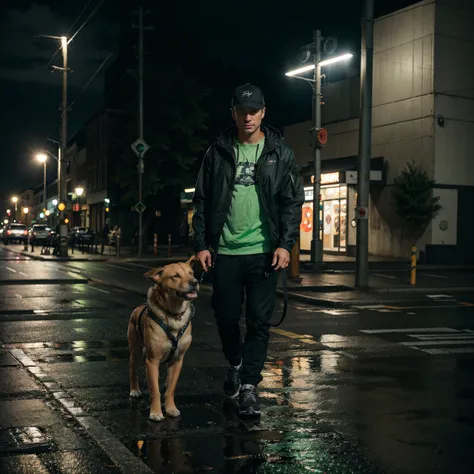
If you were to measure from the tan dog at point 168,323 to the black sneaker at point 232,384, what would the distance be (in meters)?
0.65

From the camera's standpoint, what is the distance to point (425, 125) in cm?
3039

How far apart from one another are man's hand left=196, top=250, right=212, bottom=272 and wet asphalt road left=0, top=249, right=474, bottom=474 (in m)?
1.10

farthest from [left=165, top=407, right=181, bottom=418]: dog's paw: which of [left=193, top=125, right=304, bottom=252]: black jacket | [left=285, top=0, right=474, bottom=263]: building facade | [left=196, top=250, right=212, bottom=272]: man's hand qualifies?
[left=285, top=0, right=474, bottom=263]: building facade

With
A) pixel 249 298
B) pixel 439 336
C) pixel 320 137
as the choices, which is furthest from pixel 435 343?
pixel 320 137

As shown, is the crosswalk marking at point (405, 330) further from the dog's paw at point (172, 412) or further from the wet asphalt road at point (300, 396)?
the dog's paw at point (172, 412)

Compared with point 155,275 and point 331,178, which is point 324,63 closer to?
point 331,178

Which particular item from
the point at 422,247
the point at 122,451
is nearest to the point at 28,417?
the point at 122,451

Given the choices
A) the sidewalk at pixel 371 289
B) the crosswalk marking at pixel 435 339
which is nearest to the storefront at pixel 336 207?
the sidewalk at pixel 371 289

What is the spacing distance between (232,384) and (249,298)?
77cm

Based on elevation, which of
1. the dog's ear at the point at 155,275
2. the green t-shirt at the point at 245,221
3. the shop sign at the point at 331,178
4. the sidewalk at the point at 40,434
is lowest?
the sidewalk at the point at 40,434

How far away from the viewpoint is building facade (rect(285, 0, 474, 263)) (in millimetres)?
30312

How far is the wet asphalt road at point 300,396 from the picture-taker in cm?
451

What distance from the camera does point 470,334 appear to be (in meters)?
10.4

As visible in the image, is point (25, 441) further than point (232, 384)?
No
